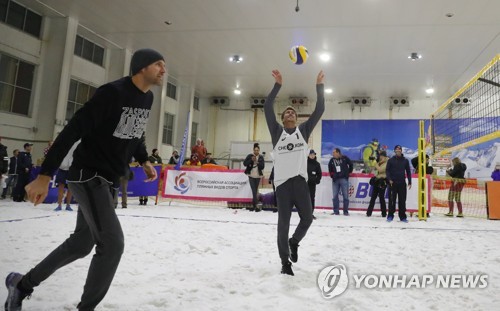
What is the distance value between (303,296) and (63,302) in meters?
1.92

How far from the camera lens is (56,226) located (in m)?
5.70

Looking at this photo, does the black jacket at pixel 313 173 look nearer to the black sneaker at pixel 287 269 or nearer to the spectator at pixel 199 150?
the black sneaker at pixel 287 269

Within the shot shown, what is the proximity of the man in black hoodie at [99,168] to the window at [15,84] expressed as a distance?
13.7 meters

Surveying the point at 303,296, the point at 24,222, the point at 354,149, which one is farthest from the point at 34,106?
the point at 354,149

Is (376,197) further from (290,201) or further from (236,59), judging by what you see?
(236,59)

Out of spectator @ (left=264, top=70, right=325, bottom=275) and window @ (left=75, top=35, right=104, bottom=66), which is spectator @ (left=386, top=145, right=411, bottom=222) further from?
window @ (left=75, top=35, right=104, bottom=66)

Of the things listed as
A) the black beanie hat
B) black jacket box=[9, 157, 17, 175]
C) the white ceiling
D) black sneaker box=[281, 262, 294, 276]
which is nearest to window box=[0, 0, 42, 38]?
the white ceiling

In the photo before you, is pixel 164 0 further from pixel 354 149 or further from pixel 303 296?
pixel 354 149

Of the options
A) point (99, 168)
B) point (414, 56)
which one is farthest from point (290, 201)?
point (414, 56)

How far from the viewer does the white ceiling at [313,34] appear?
1197 cm

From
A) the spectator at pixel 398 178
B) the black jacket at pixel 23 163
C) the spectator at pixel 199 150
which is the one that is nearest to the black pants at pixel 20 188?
the black jacket at pixel 23 163

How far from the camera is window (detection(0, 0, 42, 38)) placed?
12383 millimetres

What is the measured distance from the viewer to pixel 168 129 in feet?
73.7

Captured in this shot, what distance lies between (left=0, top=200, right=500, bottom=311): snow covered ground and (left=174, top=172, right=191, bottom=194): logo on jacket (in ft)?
14.7
